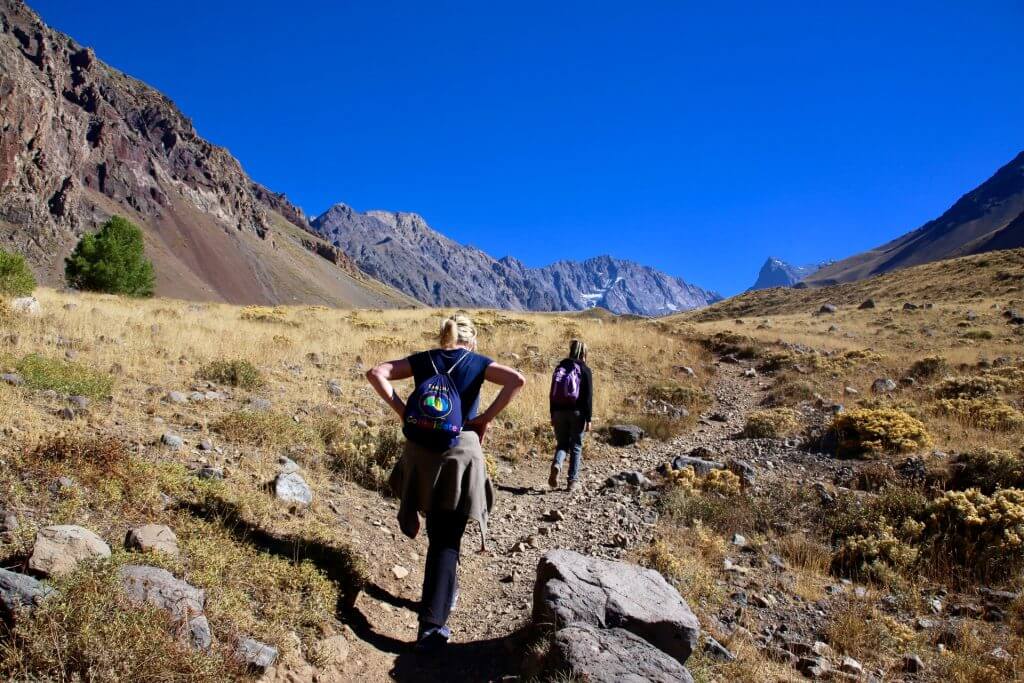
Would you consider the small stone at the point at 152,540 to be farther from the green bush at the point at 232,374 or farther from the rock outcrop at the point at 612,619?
the green bush at the point at 232,374

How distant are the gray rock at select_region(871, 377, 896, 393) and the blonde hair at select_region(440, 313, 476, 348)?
Result: 43.9 feet

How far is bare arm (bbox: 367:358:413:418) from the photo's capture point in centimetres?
415

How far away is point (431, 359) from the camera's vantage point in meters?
4.16

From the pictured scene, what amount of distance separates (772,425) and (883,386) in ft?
17.4

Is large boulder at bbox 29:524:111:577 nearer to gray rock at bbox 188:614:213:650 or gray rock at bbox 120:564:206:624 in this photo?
gray rock at bbox 120:564:206:624

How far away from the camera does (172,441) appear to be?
5914 mm

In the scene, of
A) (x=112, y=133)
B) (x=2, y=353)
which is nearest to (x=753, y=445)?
(x=2, y=353)

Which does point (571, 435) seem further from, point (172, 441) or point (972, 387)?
point (972, 387)

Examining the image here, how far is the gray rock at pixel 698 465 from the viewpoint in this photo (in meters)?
8.56

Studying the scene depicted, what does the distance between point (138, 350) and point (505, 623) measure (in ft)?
28.6

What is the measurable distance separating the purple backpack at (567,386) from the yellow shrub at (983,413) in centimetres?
728

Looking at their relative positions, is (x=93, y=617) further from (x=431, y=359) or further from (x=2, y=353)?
(x=2, y=353)

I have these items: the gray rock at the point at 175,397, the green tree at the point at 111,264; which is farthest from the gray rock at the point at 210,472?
the green tree at the point at 111,264

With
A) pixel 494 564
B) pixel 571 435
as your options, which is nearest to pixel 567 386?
pixel 571 435
